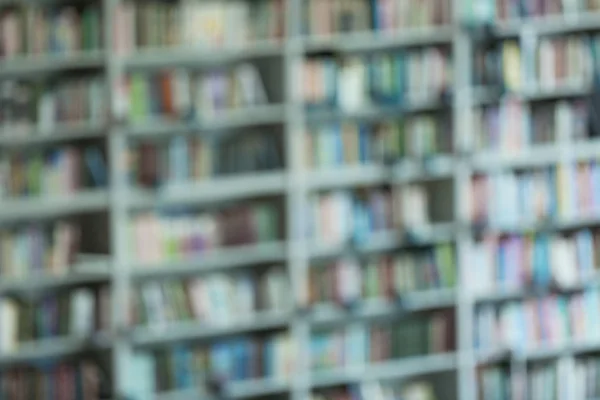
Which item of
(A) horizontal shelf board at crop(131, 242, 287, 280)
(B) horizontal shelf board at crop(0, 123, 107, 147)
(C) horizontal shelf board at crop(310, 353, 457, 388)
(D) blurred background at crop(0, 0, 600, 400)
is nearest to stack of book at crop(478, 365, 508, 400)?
(D) blurred background at crop(0, 0, 600, 400)

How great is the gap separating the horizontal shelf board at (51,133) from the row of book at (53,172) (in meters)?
0.06

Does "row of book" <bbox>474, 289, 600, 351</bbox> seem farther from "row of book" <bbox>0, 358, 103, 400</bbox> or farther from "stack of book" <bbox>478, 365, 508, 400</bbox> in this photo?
"row of book" <bbox>0, 358, 103, 400</bbox>

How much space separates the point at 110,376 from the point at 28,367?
30 cm

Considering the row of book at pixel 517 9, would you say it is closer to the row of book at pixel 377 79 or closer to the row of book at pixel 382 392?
the row of book at pixel 377 79

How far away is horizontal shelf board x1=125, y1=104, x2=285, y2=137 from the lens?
16.1 ft

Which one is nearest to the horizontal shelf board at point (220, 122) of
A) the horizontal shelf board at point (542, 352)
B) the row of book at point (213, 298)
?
the row of book at point (213, 298)

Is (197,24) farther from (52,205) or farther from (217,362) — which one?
(217,362)

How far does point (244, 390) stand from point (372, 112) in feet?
3.93

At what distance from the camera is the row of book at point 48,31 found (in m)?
4.67

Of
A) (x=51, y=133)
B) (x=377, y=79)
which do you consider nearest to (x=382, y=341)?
(x=377, y=79)

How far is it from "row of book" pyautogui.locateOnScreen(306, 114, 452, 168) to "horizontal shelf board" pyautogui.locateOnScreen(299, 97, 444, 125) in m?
0.03

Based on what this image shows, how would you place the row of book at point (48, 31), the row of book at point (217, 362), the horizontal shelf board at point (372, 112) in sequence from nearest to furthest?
the row of book at point (48, 31), the row of book at point (217, 362), the horizontal shelf board at point (372, 112)

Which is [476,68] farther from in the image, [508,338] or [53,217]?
[53,217]

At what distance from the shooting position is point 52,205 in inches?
188
